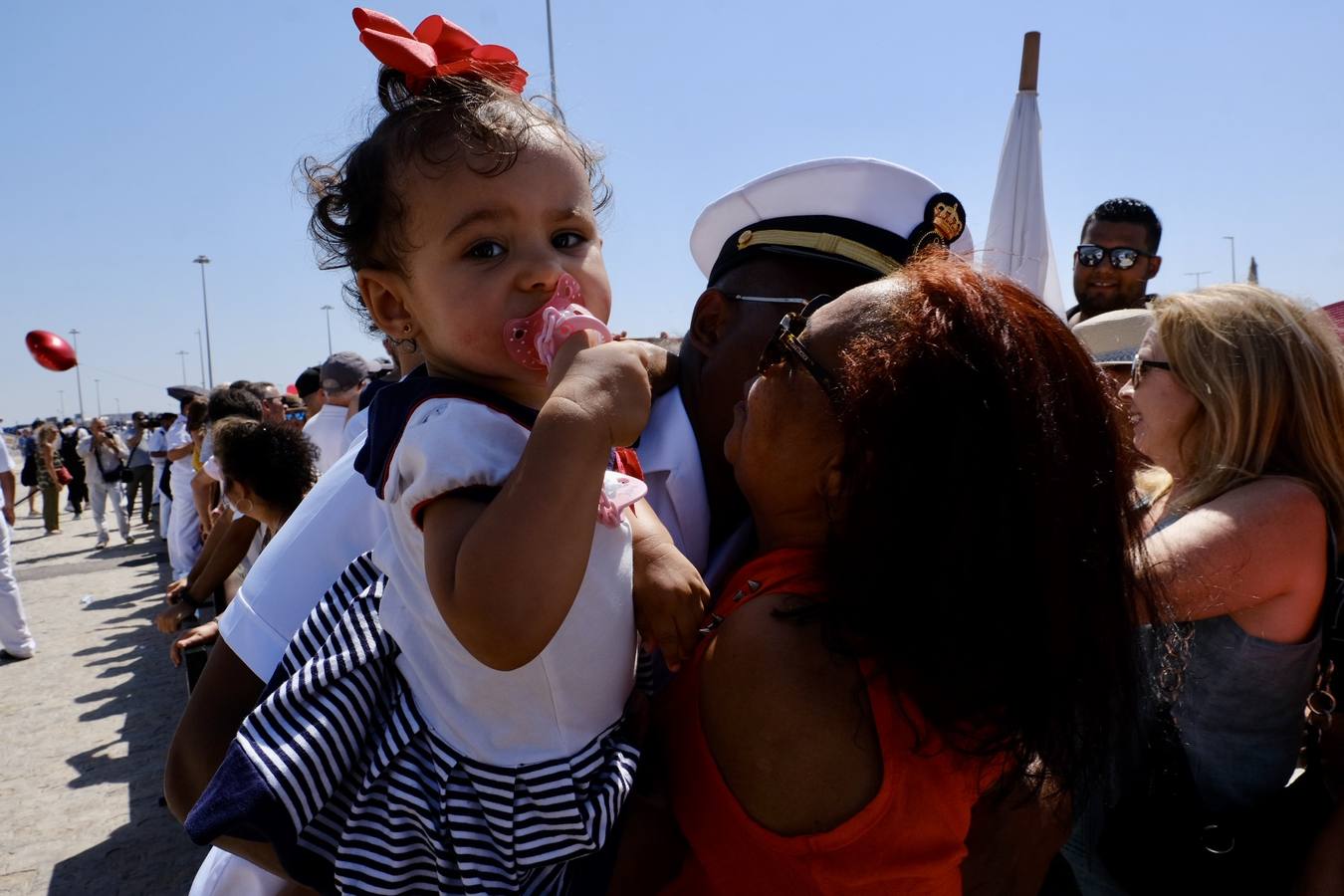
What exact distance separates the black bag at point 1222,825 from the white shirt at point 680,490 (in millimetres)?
1412

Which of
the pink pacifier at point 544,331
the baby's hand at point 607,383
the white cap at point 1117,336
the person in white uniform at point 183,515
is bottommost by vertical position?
the person in white uniform at point 183,515

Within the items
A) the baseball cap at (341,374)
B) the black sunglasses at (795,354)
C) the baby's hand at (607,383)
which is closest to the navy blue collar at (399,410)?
the baby's hand at (607,383)

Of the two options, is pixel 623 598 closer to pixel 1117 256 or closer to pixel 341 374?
pixel 1117 256

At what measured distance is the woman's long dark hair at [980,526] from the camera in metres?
1.19

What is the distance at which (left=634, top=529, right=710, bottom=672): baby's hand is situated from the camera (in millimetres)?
1287

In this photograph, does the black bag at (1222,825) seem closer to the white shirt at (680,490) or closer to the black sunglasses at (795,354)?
the white shirt at (680,490)

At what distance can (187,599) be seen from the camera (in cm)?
474

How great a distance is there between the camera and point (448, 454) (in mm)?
1130

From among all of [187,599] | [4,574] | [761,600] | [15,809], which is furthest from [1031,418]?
[4,574]

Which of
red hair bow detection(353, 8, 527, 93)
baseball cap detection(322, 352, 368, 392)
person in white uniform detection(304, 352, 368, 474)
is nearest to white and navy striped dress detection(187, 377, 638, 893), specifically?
red hair bow detection(353, 8, 527, 93)

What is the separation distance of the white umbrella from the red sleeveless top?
14.0ft

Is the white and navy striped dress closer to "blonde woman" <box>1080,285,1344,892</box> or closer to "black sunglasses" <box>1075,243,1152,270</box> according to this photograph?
"blonde woman" <box>1080,285,1344,892</box>

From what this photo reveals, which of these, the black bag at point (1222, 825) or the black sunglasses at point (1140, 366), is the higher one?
the black sunglasses at point (1140, 366)

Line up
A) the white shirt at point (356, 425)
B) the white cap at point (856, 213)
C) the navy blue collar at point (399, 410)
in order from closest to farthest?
the navy blue collar at point (399, 410)
the white cap at point (856, 213)
the white shirt at point (356, 425)
